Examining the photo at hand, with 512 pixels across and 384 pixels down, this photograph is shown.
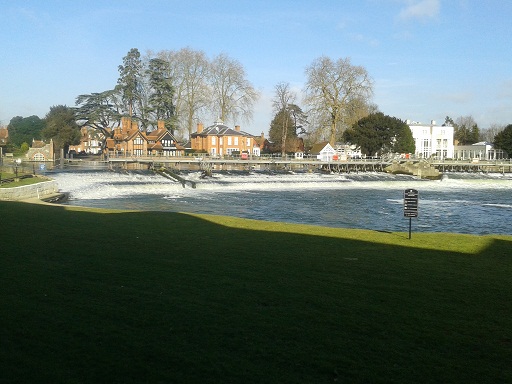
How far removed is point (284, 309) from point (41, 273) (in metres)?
4.13

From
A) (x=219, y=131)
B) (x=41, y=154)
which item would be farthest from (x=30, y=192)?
(x=41, y=154)

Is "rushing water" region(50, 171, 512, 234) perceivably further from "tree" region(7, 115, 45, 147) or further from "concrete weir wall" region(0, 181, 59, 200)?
"tree" region(7, 115, 45, 147)

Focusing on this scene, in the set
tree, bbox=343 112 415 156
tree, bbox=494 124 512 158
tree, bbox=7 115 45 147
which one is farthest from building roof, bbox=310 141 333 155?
tree, bbox=7 115 45 147

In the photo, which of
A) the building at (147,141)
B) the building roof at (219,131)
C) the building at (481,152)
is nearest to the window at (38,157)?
the building at (147,141)

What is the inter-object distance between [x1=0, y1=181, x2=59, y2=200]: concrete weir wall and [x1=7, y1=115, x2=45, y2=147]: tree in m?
100

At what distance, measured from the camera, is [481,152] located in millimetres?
111875

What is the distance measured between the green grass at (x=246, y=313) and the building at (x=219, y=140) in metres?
75.0

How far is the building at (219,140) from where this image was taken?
286ft

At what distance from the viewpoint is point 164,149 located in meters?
83.2

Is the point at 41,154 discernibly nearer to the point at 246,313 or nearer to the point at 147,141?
the point at 147,141

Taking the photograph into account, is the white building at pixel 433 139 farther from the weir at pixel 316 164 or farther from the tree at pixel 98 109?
the tree at pixel 98 109

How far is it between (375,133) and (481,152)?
43.2 metres

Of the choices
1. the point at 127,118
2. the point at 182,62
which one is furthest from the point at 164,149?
the point at 182,62

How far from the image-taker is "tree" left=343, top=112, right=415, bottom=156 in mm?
81312
